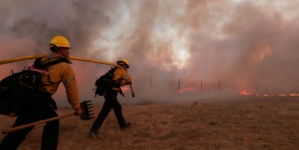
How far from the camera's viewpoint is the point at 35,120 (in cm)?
382

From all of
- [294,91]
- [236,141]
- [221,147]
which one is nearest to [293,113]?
[236,141]

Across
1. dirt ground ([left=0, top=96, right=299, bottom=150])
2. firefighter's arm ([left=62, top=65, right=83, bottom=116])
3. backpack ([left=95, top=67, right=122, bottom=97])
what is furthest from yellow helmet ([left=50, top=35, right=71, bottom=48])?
dirt ground ([left=0, top=96, right=299, bottom=150])

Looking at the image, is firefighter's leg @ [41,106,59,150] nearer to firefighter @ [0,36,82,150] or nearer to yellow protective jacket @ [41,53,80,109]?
firefighter @ [0,36,82,150]

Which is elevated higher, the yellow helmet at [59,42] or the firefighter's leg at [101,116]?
the yellow helmet at [59,42]

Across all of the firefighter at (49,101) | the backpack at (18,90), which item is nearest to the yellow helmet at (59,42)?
the firefighter at (49,101)

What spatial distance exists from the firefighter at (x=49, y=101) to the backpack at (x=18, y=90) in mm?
90

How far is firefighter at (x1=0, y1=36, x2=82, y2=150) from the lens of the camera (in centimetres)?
371

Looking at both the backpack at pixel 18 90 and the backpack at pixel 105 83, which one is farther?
the backpack at pixel 105 83

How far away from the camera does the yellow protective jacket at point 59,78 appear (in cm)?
383

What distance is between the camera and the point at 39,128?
7957 mm

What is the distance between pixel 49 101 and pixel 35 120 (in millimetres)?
365

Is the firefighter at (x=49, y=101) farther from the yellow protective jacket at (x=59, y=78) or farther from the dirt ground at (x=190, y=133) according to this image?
the dirt ground at (x=190, y=133)

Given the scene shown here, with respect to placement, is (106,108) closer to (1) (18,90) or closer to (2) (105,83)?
(2) (105,83)

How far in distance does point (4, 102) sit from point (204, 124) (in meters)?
5.49
